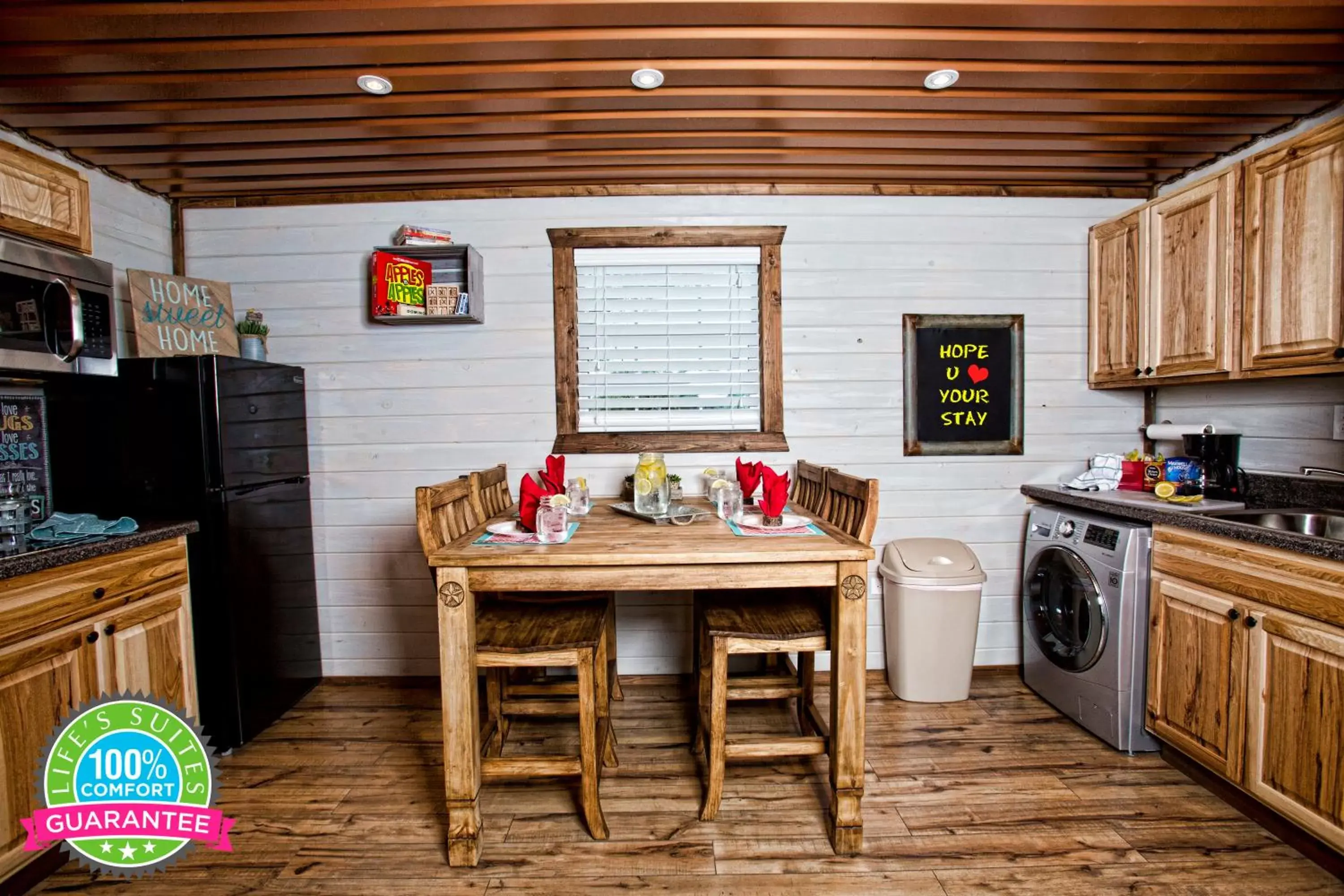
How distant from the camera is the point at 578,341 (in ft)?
9.37

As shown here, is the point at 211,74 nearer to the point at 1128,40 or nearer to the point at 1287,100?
the point at 1128,40

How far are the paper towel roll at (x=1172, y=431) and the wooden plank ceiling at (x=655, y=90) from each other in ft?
3.91

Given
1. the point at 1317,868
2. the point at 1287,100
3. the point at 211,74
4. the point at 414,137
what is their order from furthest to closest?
the point at 414,137
the point at 1287,100
the point at 211,74
the point at 1317,868

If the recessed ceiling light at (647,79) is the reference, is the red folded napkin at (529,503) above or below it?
→ below

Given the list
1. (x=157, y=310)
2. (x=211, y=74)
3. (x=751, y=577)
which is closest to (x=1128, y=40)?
(x=751, y=577)

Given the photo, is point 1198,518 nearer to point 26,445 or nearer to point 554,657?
point 554,657

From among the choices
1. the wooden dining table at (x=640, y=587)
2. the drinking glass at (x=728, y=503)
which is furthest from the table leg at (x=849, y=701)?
the drinking glass at (x=728, y=503)

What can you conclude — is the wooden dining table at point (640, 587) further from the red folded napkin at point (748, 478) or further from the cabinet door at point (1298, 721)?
the cabinet door at point (1298, 721)

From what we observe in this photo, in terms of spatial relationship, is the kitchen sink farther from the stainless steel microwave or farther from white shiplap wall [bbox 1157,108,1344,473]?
the stainless steel microwave

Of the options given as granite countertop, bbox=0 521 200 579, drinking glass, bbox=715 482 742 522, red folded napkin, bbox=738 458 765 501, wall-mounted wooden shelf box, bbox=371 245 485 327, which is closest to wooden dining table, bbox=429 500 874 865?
drinking glass, bbox=715 482 742 522

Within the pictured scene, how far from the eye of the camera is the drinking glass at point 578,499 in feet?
7.74

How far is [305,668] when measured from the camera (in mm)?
2738

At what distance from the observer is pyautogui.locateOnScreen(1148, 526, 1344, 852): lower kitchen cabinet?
1.58 metres

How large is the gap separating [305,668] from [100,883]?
3.59 ft
